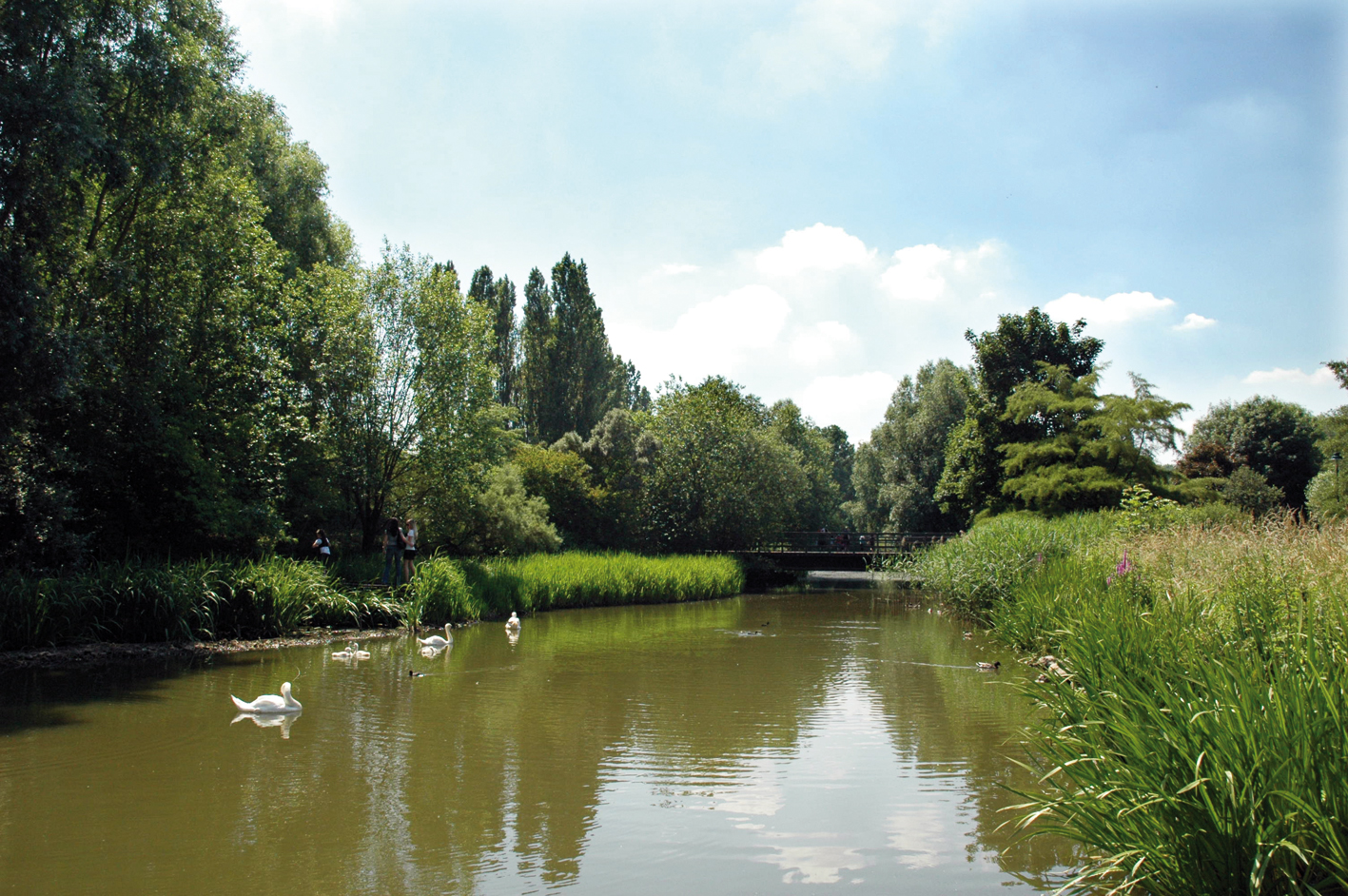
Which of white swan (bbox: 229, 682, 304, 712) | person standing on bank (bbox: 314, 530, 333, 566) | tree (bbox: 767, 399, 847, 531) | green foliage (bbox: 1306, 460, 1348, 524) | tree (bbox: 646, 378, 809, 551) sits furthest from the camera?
tree (bbox: 767, 399, 847, 531)

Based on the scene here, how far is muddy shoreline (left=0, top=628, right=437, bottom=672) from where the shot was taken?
1191 centimetres

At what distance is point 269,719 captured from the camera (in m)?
8.77

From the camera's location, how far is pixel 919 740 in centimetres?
823

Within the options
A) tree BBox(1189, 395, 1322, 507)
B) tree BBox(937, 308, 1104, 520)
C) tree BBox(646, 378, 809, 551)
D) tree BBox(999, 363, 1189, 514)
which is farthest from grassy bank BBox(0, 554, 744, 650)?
tree BBox(1189, 395, 1322, 507)

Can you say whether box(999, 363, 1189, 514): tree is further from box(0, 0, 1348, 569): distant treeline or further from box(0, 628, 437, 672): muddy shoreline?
box(0, 628, 437, 672): muddy shoreline

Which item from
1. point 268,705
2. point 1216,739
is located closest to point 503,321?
point 268,705

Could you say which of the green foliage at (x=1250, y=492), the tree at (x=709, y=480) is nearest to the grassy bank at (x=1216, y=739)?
the tree at (x=709, y=480)

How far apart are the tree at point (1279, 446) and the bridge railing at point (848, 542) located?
18.0 m

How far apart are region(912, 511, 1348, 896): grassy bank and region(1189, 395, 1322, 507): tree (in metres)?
44.8

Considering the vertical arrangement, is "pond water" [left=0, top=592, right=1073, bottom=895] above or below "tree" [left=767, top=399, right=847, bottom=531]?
below

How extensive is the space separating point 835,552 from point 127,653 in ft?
100

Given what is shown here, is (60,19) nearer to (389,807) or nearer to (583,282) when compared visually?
(389,807)

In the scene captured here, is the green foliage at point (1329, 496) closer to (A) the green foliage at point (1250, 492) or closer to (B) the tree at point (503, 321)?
(A) the green foliage at point (1250, 492)

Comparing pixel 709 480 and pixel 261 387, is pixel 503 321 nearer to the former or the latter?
pixel 709 480
